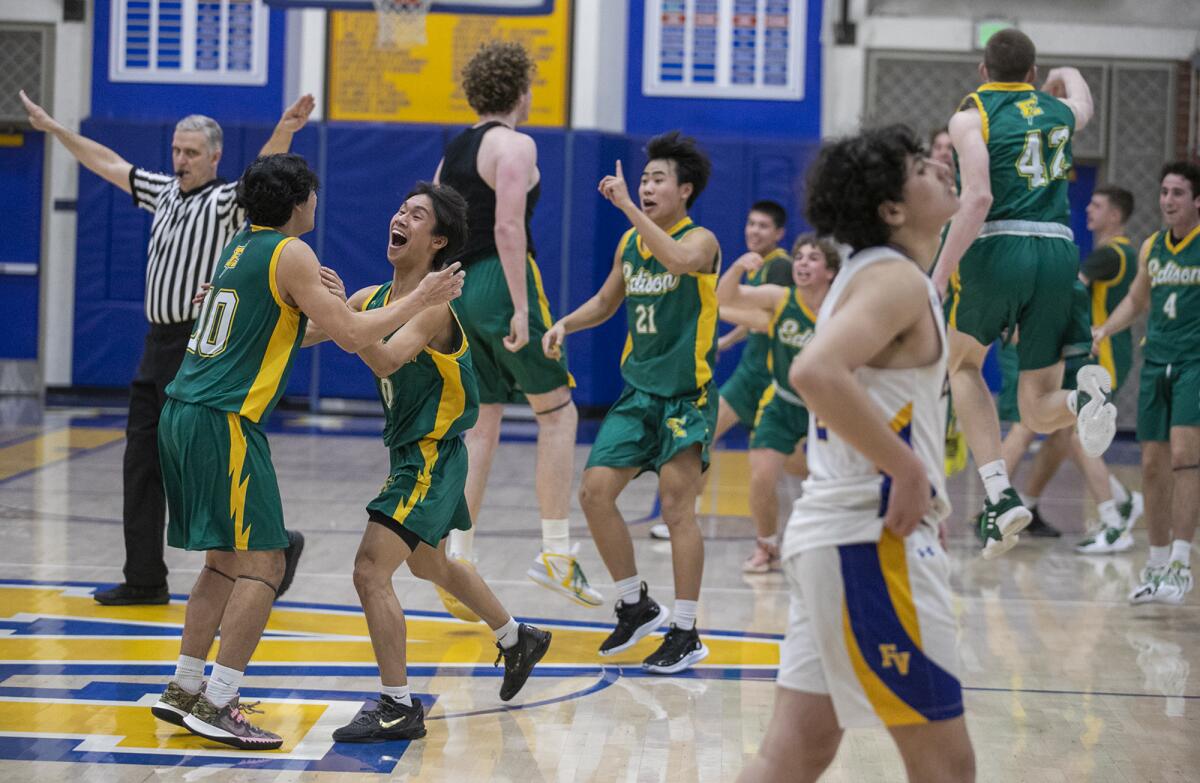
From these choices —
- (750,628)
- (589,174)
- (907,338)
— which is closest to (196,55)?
(589,174)

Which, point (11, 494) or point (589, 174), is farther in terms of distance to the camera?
point (589, 174)

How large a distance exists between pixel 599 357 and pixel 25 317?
5.58 metres

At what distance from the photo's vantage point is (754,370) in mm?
7586

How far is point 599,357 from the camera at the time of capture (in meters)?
13.2

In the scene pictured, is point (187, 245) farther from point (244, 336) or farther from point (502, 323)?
point (244, 336)

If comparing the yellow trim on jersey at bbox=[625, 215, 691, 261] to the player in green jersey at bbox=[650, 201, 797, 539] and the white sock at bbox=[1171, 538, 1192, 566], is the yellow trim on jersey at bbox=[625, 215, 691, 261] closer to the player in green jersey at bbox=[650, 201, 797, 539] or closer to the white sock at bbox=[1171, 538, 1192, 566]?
the player in green jersey at bbox=[650, 201, 797, 539]

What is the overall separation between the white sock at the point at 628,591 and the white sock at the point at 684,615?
0.19 metres

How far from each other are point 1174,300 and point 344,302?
415 centimetres

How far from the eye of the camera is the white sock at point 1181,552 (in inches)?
242

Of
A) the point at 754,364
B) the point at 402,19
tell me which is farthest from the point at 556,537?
the point at 402,19

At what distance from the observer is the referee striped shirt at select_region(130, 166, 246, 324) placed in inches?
213

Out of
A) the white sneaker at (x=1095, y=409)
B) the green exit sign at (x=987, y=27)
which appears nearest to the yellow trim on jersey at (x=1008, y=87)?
the white sneaker at (x=1095, y=409)

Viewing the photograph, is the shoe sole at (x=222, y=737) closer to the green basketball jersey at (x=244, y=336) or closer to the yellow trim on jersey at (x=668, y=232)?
the green basketball jersey at (x=244, y=336)

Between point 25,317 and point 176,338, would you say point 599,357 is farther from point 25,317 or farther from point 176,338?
point 176,338
